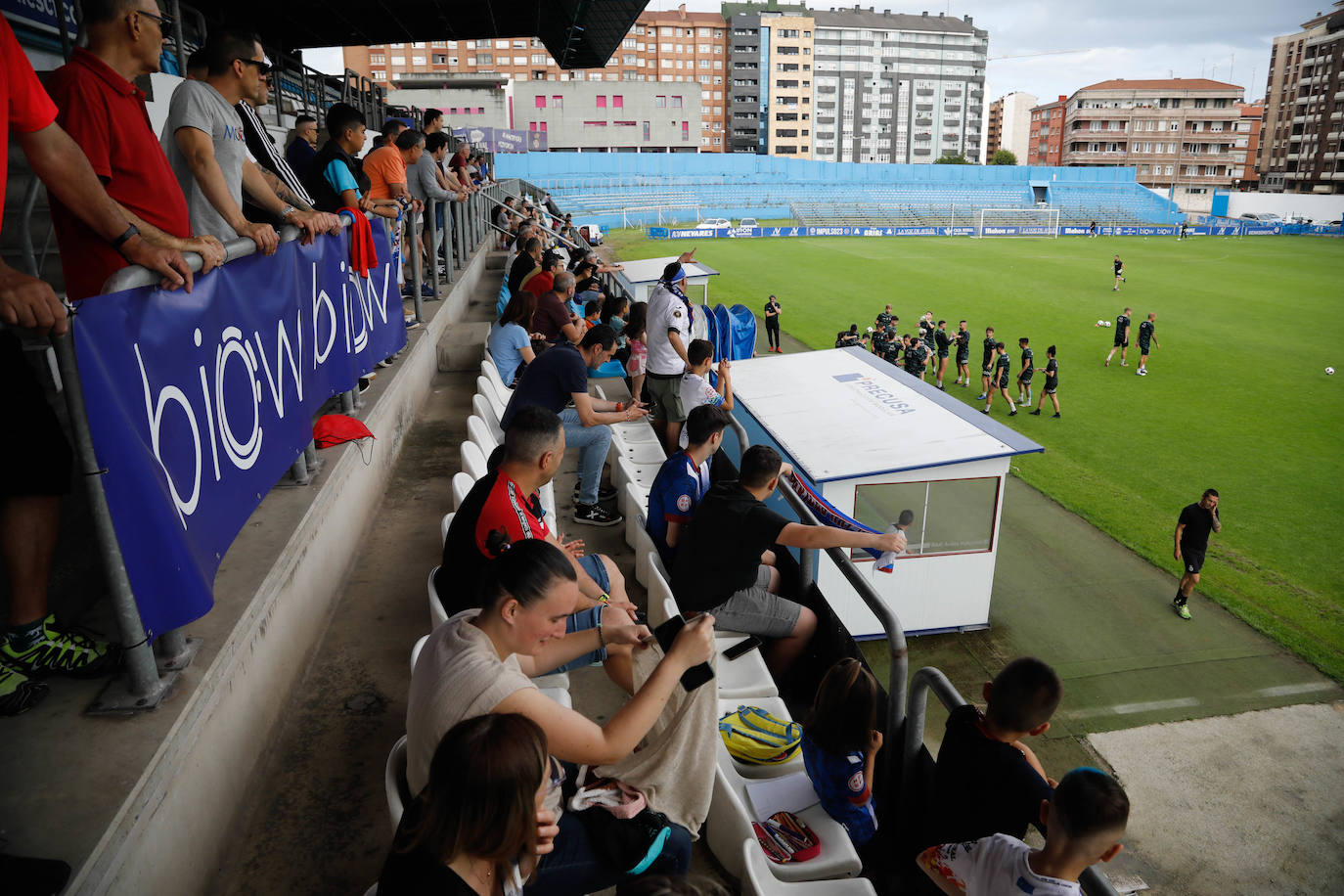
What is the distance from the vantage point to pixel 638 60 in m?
116

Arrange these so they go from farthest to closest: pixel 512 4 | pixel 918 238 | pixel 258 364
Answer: pixel 918 238 → pixel 512 4 → pixel 258 364

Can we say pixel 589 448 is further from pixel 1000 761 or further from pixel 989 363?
pixel 989 363

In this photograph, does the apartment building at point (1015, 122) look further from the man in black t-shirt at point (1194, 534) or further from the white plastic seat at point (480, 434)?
the white plastic seat at point (480, 434)

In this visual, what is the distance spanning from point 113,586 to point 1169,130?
124 m

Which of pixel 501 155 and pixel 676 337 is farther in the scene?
pixel 501 155

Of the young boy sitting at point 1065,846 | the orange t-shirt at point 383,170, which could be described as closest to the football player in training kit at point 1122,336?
the orange t-shirt at point 383,170

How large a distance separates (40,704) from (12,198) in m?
4.04

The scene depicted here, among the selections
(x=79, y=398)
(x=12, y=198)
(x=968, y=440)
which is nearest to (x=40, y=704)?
(x=79, y=398)

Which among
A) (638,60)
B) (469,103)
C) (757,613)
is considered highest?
(638,60)

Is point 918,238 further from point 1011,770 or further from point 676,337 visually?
point 1011,770

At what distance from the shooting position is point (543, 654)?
3.10m

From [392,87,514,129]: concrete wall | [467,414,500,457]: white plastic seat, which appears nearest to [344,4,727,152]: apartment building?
[392,87,514,129]: concrete wall

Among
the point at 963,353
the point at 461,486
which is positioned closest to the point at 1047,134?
the point at 963,353

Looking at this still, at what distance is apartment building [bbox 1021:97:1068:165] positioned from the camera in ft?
415
